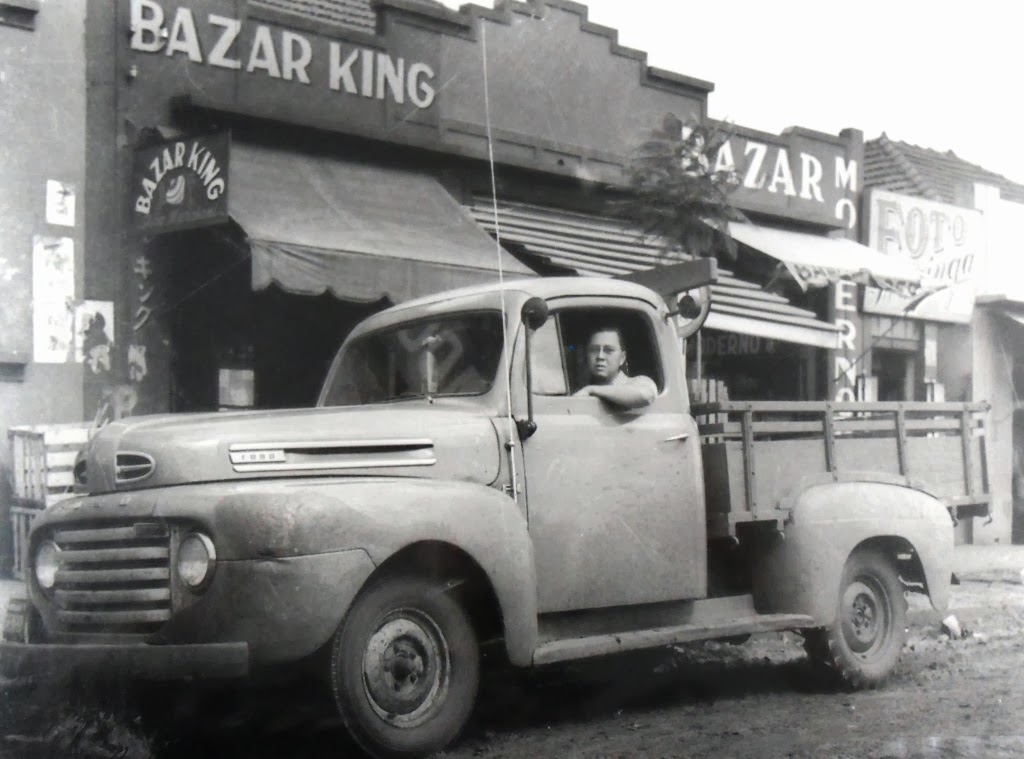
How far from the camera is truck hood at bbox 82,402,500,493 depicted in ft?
14.2

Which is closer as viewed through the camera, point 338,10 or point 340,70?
point 340,70

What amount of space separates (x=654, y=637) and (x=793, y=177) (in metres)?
10.3

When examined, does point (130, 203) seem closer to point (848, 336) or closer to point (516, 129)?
point (516, 129)

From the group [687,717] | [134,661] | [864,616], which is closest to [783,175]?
[864,616]

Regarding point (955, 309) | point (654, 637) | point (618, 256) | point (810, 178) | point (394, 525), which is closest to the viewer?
point (394, 525)

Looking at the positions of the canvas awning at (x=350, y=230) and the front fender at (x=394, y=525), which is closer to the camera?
the front fender at (x=394, y=525)

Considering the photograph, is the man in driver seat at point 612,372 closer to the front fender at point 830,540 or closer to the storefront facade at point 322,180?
the front fender at point 830,540

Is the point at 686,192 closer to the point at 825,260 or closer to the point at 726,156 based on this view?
the point at 726,156

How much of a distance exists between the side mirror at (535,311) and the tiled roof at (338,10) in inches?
261

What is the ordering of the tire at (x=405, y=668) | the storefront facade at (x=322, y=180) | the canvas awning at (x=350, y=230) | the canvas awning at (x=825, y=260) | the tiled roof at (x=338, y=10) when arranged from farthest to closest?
1. the canvas awning at (x=825, y=260)
2. the tiled roof at (x=338, y=10)
3. the storefront facade at (x=322, y=180)
4. the canvas awning at (x=350, y=230)
5. the tire at (x=405, y=668)

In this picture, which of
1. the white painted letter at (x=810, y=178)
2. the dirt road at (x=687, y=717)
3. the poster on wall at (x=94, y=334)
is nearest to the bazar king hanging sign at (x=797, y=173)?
the white painted letter at (x=810, y=178)

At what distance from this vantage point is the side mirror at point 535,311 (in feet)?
16.1

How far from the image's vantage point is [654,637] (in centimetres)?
532

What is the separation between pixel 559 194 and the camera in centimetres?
1209
